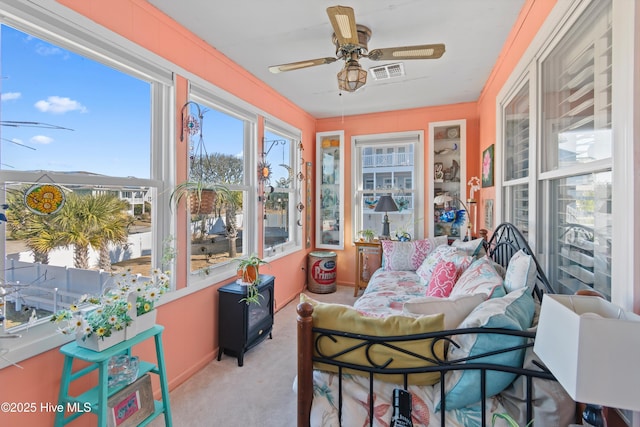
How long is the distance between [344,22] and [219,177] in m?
1.75

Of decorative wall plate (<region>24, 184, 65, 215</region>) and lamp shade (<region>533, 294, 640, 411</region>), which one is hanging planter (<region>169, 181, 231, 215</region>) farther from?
lamp shade (<region>533, 294, 640, 411</region>)

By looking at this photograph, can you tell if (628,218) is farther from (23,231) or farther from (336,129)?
(336,129)

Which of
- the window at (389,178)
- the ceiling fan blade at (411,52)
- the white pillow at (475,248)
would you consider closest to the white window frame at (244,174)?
the ceiling fan blade at (411,52)

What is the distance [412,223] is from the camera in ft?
13.9

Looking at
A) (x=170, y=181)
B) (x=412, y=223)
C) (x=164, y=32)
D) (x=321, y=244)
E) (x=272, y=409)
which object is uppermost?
(x=164, y=32)

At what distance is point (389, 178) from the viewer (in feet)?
14.5

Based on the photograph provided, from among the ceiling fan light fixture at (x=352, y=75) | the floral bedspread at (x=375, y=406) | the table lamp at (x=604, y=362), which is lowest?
the floral bedspread at (x=375, y=406)

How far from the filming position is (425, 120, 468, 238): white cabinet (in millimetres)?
3988

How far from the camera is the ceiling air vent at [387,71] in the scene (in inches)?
109

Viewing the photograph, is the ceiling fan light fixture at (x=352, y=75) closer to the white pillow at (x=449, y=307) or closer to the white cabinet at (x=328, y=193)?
the white pillow at (x=449, y=307)

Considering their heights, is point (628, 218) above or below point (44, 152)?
below

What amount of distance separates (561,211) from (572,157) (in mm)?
313

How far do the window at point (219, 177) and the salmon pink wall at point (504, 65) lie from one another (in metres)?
2.46

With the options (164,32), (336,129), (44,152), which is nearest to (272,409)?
(44,152)
